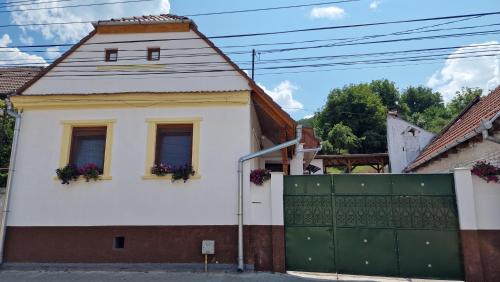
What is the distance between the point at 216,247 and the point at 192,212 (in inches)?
38.2

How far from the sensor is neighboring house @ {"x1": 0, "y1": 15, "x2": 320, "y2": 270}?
26.1 feet

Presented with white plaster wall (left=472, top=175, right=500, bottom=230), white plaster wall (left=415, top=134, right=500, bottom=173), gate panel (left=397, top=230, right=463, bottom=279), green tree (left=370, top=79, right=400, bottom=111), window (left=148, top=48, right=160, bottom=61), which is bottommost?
gate panel (left=397, top=230, right=463, bottom=279)

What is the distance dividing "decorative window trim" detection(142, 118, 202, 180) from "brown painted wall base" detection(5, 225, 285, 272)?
49.7 inches

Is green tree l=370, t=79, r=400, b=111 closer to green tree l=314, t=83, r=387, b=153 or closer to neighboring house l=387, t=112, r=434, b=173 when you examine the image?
green tree l=314, t=83, r=387, b=153

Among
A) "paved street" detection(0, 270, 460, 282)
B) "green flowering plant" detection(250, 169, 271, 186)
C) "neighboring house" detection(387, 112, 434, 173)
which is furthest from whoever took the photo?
"neighboring house" detection(387, 112, 434, 173)

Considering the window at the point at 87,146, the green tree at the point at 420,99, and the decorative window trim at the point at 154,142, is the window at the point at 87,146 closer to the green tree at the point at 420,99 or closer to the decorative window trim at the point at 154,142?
the decorative window trim at the point at 154,142

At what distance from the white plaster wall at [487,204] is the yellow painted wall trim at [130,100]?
17.5 feet

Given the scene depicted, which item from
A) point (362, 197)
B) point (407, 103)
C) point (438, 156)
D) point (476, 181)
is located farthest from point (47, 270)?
point (407, 103)

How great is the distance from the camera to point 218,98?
336 inches

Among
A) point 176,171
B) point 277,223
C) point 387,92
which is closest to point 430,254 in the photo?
point 277,223

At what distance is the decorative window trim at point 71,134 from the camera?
846 centimetres

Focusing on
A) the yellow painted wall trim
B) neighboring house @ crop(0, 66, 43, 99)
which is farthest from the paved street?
neighboring house @ crop(0, 66, 43, 99)

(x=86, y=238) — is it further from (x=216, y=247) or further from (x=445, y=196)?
(x=445, y=196)

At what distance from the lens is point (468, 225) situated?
6.96 meters
